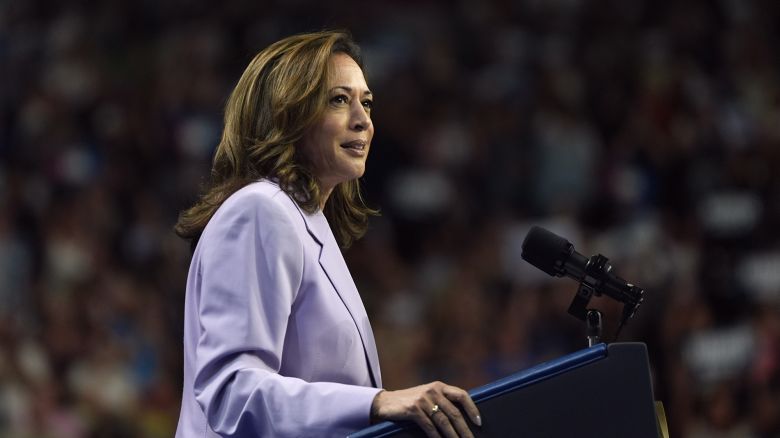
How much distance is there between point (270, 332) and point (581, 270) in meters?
0.49

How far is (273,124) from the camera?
2.07 metres

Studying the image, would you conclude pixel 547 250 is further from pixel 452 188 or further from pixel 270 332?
pixel 452 188

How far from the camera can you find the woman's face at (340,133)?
212cm

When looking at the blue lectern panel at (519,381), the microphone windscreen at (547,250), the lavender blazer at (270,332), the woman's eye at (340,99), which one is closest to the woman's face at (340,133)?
the woman's eye at (340,99)

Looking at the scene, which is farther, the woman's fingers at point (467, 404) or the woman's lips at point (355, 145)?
the woman's lips at point (355, 145)

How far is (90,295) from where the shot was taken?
19.4 feet

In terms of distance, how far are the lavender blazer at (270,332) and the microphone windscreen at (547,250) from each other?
0.29 meters

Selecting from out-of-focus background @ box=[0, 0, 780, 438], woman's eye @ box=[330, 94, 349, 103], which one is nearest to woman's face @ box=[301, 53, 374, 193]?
woman's eye @ box=[330, 94, 349, 103]

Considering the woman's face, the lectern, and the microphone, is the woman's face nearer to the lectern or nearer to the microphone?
the microphone

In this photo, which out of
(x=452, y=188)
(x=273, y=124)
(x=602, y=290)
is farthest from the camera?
(x=452, y=188)

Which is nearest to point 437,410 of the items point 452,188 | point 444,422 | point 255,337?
point 444,422

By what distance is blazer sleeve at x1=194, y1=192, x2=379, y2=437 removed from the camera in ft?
5.88

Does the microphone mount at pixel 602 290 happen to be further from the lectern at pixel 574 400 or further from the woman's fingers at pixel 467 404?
the woman's fingers at pixel 467 404

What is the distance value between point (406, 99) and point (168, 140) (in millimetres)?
1240
